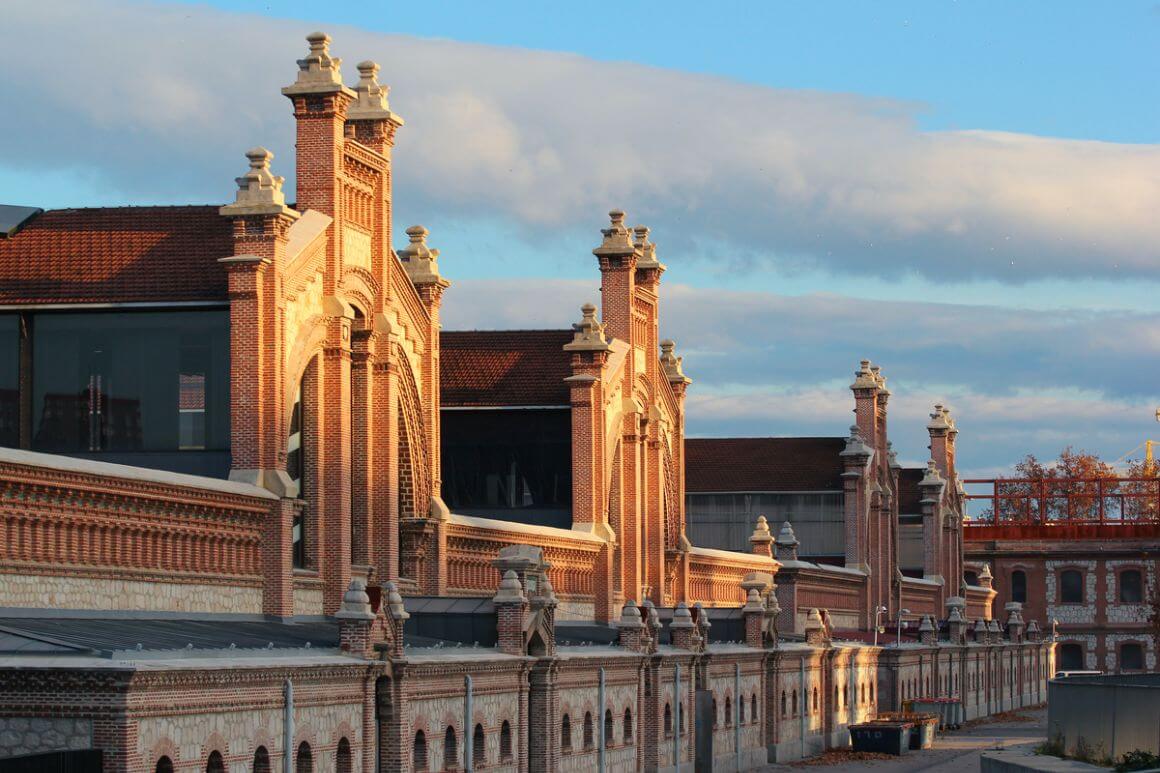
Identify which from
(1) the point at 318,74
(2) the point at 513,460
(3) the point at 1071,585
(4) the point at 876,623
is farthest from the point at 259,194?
(3) the point at 1071,585

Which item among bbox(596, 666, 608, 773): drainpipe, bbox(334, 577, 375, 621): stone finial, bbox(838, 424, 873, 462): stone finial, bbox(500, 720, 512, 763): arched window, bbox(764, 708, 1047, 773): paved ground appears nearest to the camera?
bbox(334, 577, 375, 621): stone finial

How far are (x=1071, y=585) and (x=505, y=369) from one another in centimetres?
8028

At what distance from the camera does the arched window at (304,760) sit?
34.7 m

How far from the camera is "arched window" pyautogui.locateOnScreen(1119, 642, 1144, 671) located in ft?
461

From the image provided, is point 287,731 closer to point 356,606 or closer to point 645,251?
point 356,606

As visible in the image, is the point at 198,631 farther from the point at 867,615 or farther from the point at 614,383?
the point at 867,615

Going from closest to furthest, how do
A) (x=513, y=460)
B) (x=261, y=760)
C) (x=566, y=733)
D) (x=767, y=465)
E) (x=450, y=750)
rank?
(x=261, y=760)
(x=450, y=750)
(x=566, y=733)
(x=513, y=460)
(x=767, y=465)

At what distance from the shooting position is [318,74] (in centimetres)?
4834

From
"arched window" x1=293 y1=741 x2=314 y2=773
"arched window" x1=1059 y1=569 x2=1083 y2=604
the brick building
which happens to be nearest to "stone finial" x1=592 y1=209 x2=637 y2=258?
the brick building

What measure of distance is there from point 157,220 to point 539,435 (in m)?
22.9

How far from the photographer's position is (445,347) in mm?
72750

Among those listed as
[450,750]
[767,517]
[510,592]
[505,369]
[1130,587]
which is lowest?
[1130,587]

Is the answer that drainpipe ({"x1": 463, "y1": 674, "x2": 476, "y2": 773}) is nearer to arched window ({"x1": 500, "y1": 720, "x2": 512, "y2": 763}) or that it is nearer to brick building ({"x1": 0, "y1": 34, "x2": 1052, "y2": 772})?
brick building ({"x1": 0, "y1": 34, "x2": 1052, "y2": 772})

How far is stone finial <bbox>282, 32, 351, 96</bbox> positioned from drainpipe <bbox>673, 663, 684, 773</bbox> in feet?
66.0
